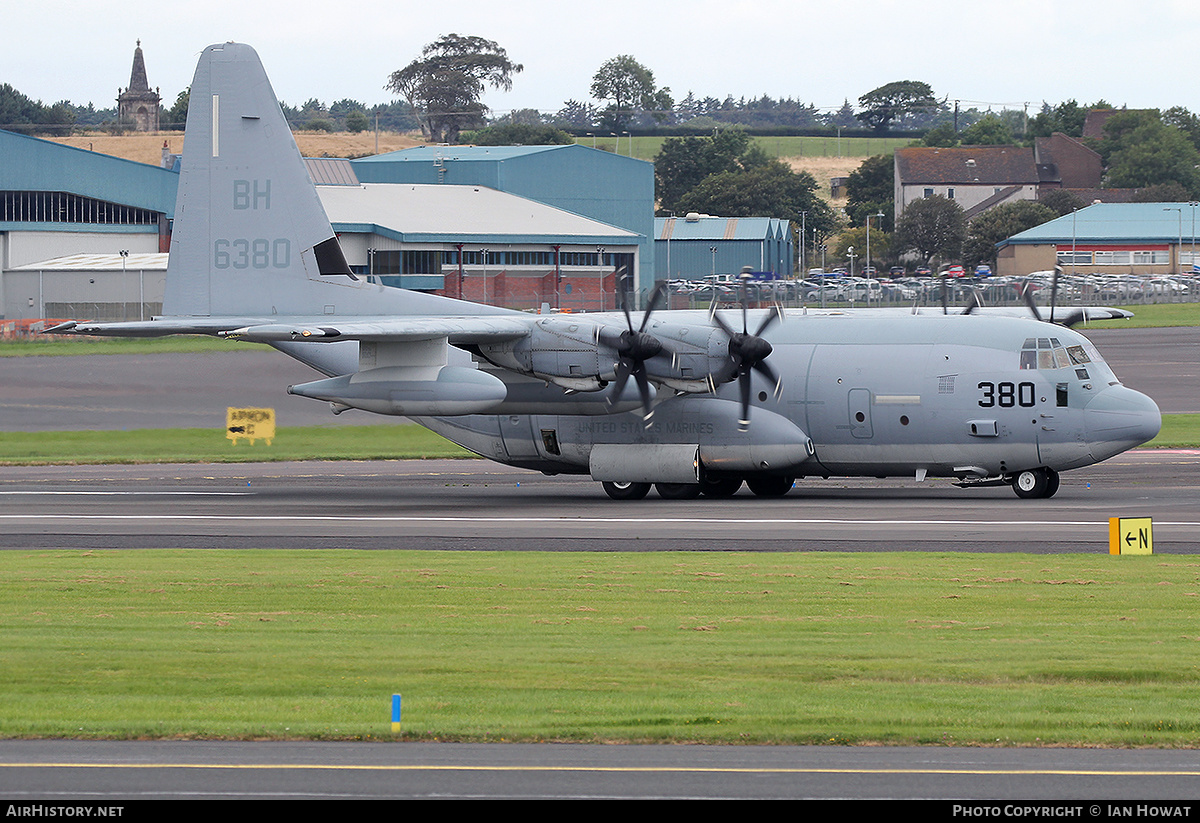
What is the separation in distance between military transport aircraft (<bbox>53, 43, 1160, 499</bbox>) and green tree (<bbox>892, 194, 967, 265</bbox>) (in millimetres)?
92420

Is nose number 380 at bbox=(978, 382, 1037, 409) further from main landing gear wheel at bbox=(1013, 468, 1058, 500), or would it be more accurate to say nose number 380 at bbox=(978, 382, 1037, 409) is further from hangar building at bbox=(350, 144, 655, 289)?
hangar building at bbox=(350, 144, 655, 289)

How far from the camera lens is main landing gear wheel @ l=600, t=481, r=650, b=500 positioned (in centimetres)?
3509

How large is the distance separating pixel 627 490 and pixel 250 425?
68.8ft

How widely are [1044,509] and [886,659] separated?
50.5ft

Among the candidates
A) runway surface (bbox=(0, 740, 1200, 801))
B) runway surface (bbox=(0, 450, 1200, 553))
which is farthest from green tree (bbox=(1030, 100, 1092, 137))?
runway surface (bbox=(0, 740, 1200, 801))

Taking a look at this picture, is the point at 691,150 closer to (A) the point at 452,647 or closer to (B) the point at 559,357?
(B) the point at 559,357

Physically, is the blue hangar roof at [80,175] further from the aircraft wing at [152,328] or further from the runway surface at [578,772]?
the runway surface at [578,772]

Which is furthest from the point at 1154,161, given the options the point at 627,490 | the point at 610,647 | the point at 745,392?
the point at 610,647

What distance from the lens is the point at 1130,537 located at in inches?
945

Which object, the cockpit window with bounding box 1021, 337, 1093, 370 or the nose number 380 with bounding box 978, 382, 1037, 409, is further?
the cockpit window with bounding box 1021, 337, 1093, 370

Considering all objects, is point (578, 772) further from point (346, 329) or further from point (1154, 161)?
point (1154, 161)

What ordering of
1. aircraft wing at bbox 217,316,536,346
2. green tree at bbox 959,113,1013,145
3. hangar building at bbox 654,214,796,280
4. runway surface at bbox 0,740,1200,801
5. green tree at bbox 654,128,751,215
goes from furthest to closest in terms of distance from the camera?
1. green tree at bbox 959,113,1013,145
2. green tree at bbox 654,128,751,215
3. hangar building at bbox 654,214,796,280
4. aircraft wing at bbox 217,316,536,346
5. runway surface at bbox 0,740,1200,801

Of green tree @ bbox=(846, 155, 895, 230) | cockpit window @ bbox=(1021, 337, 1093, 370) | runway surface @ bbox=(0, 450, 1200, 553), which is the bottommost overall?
runway surface @ bbox=(0, 450, 1200, 553)

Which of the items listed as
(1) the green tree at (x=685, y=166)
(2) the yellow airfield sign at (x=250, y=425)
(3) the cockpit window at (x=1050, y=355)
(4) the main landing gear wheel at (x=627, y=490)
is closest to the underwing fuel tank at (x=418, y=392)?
(4) the main landing gear wheel at (x=627, y=490)
